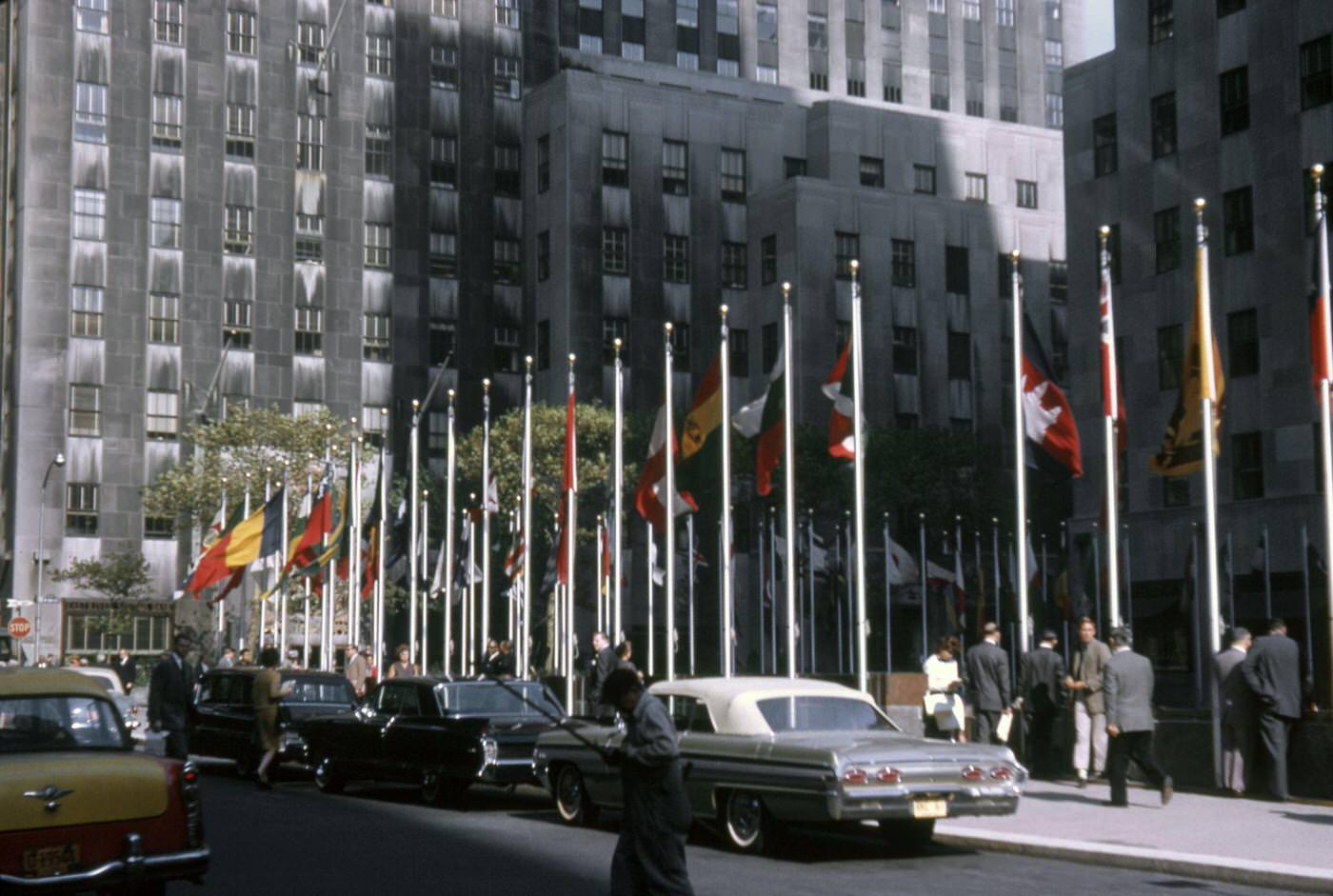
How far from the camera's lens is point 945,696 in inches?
922

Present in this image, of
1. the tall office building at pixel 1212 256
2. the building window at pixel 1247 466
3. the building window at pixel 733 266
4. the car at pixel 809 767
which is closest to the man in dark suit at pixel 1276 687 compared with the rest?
the car at pixel 809 767

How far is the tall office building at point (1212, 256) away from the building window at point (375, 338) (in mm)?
39589

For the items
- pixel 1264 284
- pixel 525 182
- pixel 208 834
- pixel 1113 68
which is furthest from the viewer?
pixel 525 182

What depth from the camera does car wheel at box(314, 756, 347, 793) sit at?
24.3 meters

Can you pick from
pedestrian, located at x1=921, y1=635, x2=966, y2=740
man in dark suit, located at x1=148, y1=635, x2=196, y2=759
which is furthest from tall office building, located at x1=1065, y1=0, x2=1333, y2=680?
man in dark suit, located at x1=148, y1=635, x2=196, y2=759

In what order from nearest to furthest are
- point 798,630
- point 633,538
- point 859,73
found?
point 798,630 < point 633,538 < point 859,73

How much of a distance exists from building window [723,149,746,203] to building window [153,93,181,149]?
24.7 meters

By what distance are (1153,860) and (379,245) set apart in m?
76.8

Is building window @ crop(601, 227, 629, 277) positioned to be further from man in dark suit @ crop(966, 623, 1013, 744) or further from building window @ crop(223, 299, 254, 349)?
man in dark suit @ crop(966, 623, 1013, 744)

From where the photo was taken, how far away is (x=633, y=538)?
7425 centimetres

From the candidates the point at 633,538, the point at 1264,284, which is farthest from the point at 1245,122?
the point at 633,538

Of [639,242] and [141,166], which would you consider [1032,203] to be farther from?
[141,166]

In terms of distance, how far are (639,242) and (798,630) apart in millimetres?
26329

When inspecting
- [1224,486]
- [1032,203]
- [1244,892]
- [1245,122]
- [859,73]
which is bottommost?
[1244,892]
